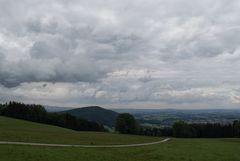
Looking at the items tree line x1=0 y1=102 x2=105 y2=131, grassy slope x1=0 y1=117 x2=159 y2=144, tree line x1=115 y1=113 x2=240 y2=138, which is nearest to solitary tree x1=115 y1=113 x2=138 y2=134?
tree line x1=115 y1=113 x2=240 y2=138

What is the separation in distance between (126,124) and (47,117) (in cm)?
3898

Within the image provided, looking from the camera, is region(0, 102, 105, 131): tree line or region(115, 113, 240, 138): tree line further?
region(0, 102, 105, 131): tree line

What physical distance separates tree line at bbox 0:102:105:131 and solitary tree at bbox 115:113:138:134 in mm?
23060

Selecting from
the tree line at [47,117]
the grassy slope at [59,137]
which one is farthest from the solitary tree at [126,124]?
the grassy slope at [59,137]

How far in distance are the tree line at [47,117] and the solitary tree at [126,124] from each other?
23.1 metres

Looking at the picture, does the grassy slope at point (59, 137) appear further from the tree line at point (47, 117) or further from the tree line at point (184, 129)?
the tree line at point (47, 117)

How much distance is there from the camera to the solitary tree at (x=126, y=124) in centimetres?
12350

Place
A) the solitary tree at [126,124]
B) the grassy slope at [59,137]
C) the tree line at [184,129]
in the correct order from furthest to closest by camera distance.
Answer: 1. the tree line at [184,129]
2. the solitary tree at [126,124]
3. the grassy slope at [59,137]

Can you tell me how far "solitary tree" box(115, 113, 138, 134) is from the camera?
405 feet

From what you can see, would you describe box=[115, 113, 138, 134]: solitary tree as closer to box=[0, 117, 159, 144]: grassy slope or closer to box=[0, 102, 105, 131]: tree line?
box=[0, 102, 105, 131]: tree line

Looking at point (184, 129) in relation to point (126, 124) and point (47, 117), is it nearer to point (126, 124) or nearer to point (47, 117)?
point (126, 124)

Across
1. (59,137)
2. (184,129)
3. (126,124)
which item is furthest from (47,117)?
(59,137)

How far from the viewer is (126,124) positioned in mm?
123500

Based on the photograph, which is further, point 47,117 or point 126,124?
point 47,117
